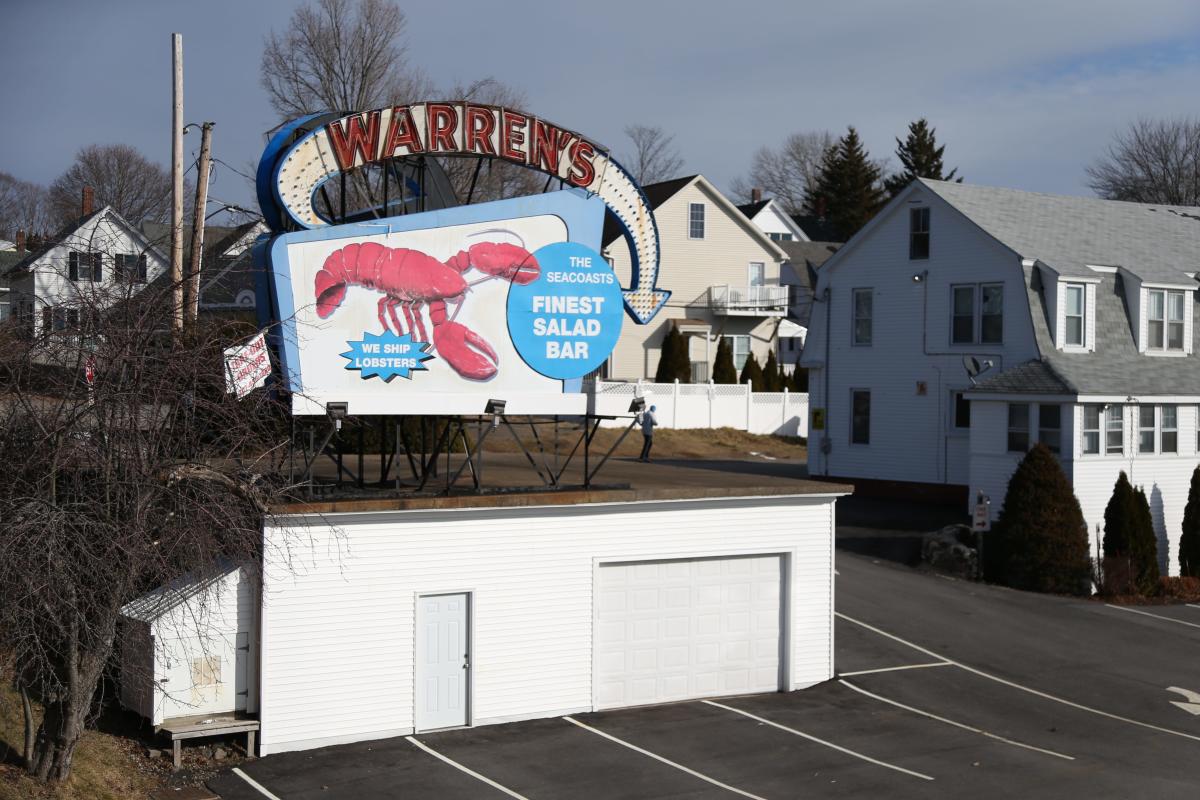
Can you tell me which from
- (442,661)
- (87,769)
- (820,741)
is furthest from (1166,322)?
(87,769)

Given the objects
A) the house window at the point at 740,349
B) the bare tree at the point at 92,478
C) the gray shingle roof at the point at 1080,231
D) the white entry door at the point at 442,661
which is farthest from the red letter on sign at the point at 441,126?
the house window at the point at 740,349

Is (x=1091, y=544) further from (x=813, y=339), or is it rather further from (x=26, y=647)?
(x=26, y=647)

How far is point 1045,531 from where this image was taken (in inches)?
1114

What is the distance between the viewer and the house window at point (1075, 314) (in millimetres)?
33531

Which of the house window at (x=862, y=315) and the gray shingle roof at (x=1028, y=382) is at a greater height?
the house window at (x=862, y=315)

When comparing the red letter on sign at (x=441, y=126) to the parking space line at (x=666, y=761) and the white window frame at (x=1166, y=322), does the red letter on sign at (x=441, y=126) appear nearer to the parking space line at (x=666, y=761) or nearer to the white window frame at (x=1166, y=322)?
the parking space line at (x=666, y=761)

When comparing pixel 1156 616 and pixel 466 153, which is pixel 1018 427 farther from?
pixel 466 153

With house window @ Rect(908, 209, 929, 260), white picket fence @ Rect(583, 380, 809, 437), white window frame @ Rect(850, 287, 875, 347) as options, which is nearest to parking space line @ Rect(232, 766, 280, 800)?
house window @ Rect(908, 209, 929, 260)

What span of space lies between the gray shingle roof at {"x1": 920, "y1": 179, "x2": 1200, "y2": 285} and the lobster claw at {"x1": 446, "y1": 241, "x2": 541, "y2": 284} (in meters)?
19.5

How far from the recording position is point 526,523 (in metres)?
18.4

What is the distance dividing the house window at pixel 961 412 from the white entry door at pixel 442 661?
21.8 meters

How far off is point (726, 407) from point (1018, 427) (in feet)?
69.8

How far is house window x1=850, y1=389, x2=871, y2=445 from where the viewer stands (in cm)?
3844

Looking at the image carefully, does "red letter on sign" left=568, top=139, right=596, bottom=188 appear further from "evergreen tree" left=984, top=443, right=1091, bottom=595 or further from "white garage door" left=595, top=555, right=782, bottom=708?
"evergreen tree" left=984, top=443, right=1091, bottom=595
